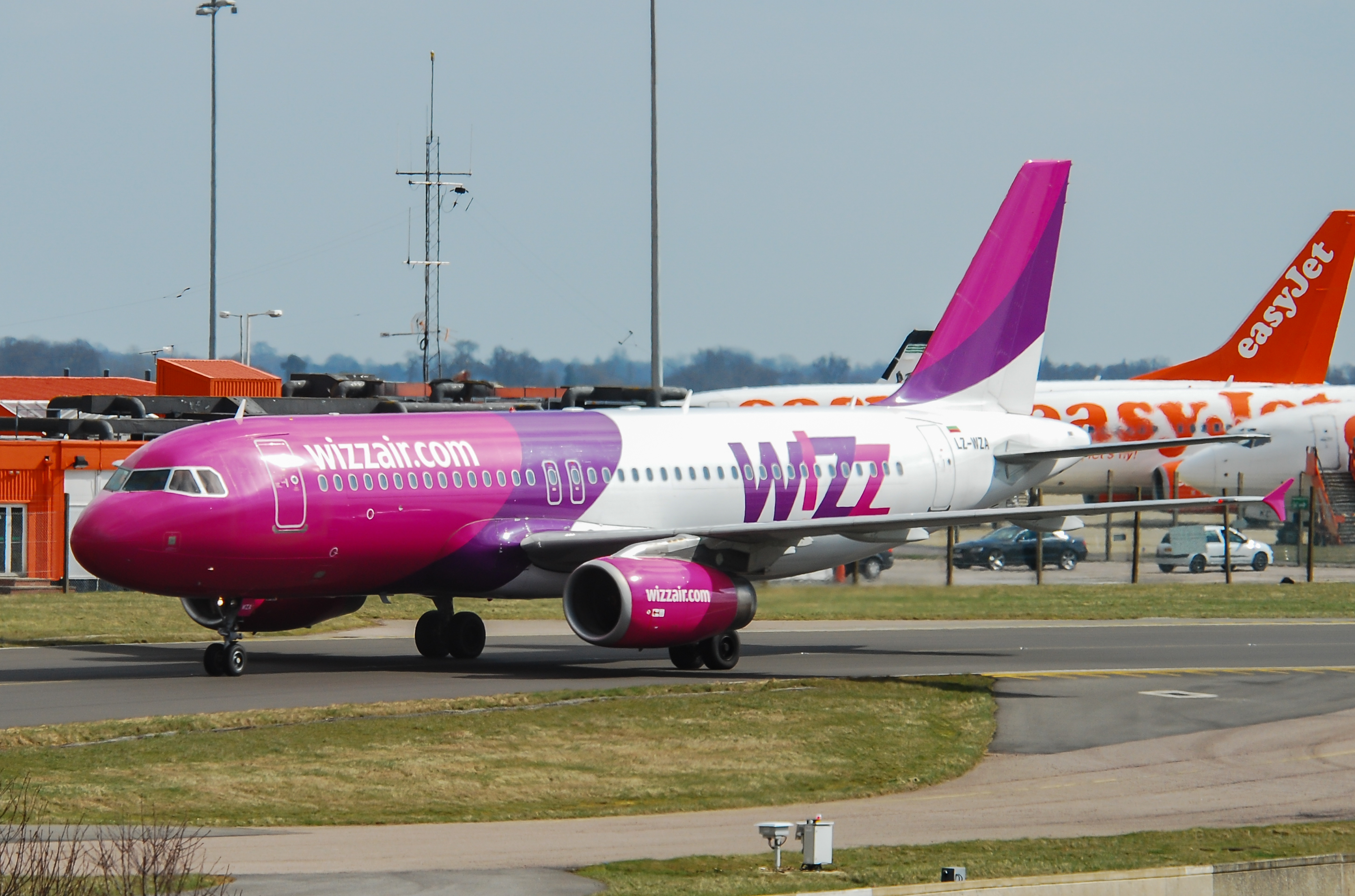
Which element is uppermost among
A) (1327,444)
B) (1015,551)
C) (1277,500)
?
(1327,444)

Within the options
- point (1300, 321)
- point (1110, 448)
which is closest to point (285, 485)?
point (1110, 448)

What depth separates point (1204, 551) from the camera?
61.1 m

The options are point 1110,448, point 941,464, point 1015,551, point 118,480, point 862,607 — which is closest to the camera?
point 118,480

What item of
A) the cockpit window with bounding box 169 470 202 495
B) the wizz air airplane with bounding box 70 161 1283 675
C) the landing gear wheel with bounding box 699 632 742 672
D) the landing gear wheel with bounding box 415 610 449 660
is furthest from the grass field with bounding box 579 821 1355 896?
the landing gear wheel with bounding box 415 610 449 660

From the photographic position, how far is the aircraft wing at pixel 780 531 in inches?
1156

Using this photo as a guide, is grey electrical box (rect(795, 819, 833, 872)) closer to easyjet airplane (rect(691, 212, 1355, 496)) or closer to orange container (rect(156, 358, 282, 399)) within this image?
easyjet airplane (rect(691, 212, 1355, 496))

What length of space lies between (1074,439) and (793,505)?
821 centimetres

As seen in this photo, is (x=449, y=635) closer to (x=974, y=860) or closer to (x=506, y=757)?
(x=506, y=757)

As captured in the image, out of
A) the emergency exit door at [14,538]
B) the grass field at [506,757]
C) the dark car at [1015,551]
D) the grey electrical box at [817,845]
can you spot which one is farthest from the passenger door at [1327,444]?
the grey electrical box at [817,845]

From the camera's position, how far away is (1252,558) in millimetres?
62188

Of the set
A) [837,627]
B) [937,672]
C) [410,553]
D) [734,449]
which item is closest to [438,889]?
[410,553]

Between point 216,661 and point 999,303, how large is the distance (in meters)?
19.3

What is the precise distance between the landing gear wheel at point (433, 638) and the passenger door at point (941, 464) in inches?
431

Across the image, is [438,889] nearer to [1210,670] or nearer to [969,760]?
[969,760]
